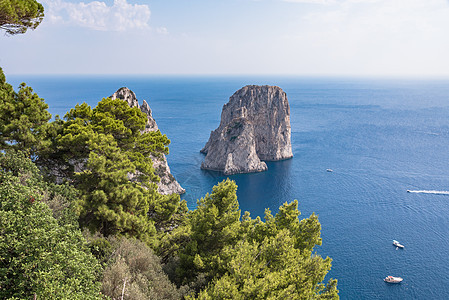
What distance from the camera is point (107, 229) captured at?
64.5 feet

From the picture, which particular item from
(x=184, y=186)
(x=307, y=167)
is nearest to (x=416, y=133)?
(x=307, y=167)

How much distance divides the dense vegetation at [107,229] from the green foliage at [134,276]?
0.19 ft

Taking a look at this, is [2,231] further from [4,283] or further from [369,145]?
[369,145]

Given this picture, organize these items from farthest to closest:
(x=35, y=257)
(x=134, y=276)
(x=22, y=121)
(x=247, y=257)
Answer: (x=22, y=121) → (x=247, y=257) → (x=134, y=276) → (x=35, y=257)

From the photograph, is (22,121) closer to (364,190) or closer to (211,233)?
(211,233)

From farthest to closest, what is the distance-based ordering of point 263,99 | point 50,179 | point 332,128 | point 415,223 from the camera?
point 332,128
point 263,99
point 415,223
point 50,179

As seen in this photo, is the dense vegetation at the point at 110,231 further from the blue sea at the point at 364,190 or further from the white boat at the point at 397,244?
the white boat at the point at 397,244

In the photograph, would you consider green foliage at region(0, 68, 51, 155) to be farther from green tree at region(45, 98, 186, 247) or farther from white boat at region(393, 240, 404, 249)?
white boat at region(393, 240, 404, 249)

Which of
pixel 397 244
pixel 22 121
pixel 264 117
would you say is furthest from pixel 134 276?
pixel 264 117

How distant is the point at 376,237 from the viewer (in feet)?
170

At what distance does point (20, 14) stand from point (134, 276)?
48.0ft

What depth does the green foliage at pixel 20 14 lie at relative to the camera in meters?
13.7

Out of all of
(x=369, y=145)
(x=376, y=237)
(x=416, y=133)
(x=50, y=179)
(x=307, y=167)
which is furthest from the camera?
(x=416, y=133)

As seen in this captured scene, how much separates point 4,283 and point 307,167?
282ft
